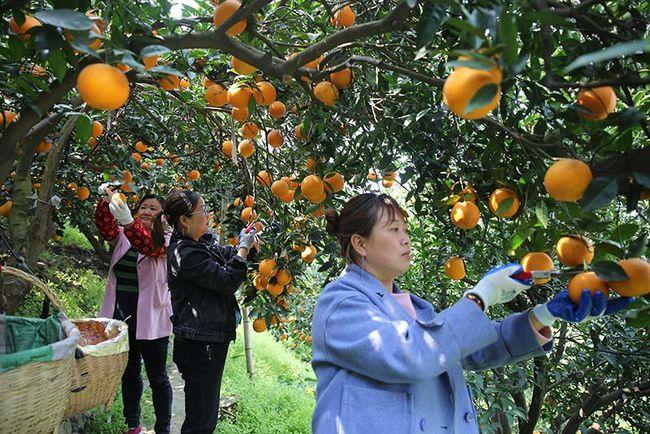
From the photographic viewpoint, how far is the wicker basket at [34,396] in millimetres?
1309

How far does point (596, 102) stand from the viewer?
39.8 inches

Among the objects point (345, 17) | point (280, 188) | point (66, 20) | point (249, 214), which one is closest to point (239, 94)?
point (345, 17)

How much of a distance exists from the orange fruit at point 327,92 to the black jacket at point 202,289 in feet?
3.85

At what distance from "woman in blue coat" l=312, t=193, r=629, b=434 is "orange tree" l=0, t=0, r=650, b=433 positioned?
0.18 metres

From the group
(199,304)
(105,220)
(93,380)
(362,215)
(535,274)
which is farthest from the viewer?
(105,220)

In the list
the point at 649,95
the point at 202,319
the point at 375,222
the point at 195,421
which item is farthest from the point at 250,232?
the point at 649,95

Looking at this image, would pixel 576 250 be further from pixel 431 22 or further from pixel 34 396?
pixel 34 396

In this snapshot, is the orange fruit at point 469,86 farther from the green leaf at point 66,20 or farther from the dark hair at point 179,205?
the dark hair at point 179,205

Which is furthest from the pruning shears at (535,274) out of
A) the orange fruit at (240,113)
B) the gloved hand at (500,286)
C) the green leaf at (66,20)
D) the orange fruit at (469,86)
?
the orange fruit at (240,113)

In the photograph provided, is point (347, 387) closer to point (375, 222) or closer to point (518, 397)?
point (375, 222)

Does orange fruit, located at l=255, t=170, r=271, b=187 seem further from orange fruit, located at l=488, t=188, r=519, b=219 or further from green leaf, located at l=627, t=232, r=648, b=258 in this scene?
green leaf, located at l=627, t=232, r=648, b=258

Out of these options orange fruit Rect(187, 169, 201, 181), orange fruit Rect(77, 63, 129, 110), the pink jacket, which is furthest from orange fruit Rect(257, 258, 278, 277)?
orange fruit Rect(187, 169, 201, 181)

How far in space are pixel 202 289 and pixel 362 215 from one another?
1.40m

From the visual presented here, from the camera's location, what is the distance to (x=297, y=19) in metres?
2.01
